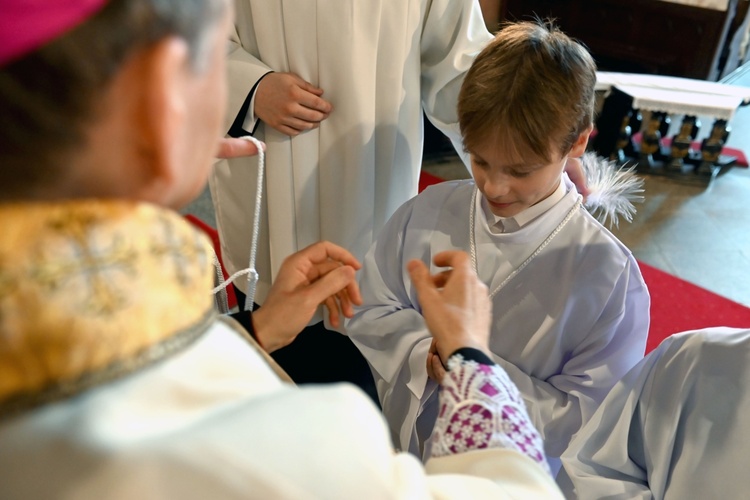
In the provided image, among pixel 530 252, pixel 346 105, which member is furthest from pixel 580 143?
pixel 346 105

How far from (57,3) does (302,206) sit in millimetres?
1295

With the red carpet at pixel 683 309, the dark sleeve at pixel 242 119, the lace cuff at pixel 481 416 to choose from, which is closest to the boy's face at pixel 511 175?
the dark sleeve at pixel 242 119

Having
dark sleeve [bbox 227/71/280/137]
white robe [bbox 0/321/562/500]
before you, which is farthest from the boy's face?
white robe [bbox 0/321/562/500]

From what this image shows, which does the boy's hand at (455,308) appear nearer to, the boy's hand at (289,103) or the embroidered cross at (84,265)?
the embroidered cross at (84,265)

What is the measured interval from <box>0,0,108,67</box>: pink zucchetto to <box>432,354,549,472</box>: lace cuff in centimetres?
51

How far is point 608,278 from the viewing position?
1287 millimetres

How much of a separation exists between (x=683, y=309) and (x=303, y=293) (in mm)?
2002

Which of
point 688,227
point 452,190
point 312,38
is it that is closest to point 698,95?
point 688,227

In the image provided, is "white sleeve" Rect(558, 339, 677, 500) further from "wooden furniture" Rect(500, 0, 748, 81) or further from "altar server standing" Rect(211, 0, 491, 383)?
"wooden furniture" Rect(500, 0, 748, 81)

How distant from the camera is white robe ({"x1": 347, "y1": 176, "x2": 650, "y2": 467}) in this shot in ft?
4.30

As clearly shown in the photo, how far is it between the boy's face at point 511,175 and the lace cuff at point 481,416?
0.63 metres

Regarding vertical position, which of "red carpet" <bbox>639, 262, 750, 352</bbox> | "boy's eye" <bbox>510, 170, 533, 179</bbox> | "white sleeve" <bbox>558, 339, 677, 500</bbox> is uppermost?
"boy's eye" <bbox>510, 170, 533, 179</bbox>

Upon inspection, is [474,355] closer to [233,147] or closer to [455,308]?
[455,308]

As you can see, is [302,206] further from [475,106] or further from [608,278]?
[608,278]
